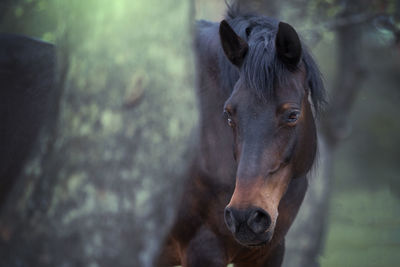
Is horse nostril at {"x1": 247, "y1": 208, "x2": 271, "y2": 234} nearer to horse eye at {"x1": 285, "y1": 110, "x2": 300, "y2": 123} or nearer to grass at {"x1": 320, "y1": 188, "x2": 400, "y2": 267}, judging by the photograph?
horse eye at {"x1": 285, "y1": 110, "x2": 300, "y2": 123}

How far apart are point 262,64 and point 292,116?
34 cm

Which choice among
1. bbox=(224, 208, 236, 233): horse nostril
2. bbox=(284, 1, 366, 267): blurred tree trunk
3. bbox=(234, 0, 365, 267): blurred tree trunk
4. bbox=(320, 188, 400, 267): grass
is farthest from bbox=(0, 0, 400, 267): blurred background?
bbox=(320, 188, 400, 267): grass

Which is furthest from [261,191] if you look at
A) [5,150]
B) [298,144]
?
[5,150]

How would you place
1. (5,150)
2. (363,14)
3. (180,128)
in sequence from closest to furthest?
(180,128), (5,150), (363,14)

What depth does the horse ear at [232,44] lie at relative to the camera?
11.5ft

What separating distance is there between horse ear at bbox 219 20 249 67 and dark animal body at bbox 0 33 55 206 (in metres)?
1.45

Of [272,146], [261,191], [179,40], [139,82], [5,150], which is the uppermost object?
[179,40]

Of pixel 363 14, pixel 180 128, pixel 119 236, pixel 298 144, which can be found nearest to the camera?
pixel 119 236

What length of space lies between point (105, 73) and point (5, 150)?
6.21 feet

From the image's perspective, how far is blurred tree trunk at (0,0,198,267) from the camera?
2664mm

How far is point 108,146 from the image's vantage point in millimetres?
2756

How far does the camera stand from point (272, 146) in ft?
10.6

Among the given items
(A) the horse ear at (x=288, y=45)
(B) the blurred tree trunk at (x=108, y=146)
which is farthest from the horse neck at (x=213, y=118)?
(B) the blurred tree trunk at (x=108, y=146)

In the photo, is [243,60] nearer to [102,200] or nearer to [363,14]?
[102,200]
